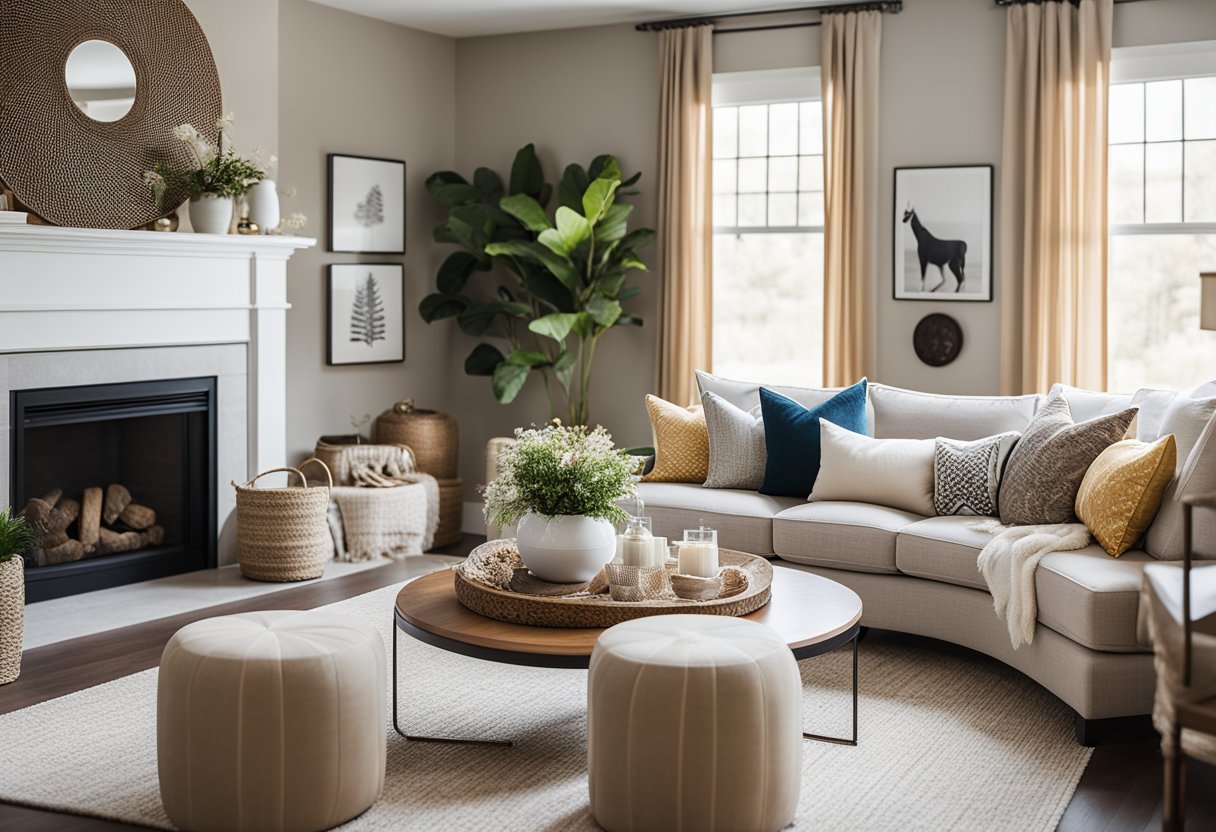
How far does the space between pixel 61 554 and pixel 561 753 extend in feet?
8.97

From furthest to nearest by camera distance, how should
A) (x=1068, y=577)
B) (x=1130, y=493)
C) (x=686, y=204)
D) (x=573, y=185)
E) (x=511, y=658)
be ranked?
(x=573, y=185) < (x=686, y=204) < (x=1130, y=493) < (x=1068, y=577) < (x=511, y=658)

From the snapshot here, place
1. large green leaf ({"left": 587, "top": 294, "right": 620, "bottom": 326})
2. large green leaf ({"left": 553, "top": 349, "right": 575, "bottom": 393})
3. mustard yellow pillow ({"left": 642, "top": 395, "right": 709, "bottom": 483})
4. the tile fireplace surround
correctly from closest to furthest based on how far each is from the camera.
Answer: the tile fireplace surround
mustard yellow pillow ({"left": 642, "top": 395, "right": 709, "bottom": 483})
large green leaf ({"left": 587, "top": 294, "right": 620, "bottom": 326})
large green leaf ({"left": 553, "top": 349, "right": 575, "bottom": 393})

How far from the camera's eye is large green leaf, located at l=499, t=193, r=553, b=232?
6.22m

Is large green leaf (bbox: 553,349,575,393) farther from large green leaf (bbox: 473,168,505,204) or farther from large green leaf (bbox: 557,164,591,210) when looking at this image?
large green leaf (bbox: 473,168,505,204)

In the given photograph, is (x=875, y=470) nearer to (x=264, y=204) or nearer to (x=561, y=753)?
(x=561, y=753)

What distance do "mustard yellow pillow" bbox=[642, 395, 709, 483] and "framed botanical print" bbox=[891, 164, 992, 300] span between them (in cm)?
134

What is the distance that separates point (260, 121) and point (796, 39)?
2.56 metres

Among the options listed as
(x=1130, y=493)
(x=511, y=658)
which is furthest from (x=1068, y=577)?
(x=511, y=658)

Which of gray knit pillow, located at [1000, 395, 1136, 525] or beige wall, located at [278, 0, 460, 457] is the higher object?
beige wall, located at [278, 0, 460, 457]

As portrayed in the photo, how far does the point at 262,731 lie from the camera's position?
8.95ft

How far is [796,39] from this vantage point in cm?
607

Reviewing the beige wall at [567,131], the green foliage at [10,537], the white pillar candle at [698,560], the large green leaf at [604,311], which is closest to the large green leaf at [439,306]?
the beige wall at [567,131]

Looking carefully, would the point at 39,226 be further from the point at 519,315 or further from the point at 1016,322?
the point at 1016,322

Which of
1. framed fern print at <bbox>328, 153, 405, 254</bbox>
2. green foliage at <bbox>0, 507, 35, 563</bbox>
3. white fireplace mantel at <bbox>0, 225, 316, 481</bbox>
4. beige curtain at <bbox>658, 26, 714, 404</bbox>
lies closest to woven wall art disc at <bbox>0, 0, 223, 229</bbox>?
white fireplace mantel at <bbox>0, 225, 316, 481</bbox>
